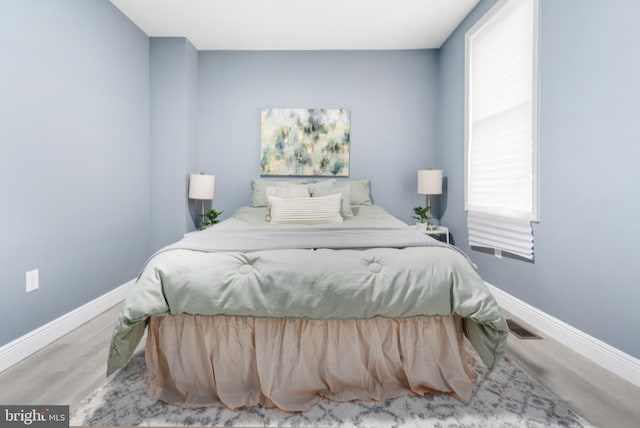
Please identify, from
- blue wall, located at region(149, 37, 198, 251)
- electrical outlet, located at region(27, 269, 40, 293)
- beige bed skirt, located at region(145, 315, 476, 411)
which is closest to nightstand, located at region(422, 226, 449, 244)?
beige bed skirt, located at region(145, 315, 476, 411)

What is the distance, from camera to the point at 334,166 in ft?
13.1

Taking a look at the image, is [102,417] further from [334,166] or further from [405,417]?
[334,166]

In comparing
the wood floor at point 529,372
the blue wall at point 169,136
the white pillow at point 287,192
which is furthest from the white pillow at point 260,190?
the wood floor at point 529,372

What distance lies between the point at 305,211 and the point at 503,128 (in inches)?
70.5

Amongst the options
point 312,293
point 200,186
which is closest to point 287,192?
point 200,186

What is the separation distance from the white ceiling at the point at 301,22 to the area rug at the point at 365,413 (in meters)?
3.10

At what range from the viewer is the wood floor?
1.51 m

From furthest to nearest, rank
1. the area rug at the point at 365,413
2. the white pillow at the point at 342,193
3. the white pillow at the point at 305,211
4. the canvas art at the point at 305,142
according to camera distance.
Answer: the canvas art at the point at 305,142
the white pillow at the point at 342,193
the white pillow at the point at 305,211
the area rug at the point at 365,413

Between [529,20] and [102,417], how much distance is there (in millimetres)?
3503

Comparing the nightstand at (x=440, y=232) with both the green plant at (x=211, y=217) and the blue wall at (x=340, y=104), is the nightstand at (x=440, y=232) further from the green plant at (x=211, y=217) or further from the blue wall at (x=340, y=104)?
the green plant at (x=211, y=217)

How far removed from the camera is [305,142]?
3971 mm

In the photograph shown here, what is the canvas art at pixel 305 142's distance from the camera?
3.96 m

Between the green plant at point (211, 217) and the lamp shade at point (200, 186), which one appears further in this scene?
the green plant at point (211, 217)

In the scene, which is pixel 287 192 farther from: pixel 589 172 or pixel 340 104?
pixel 589 172
